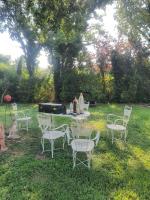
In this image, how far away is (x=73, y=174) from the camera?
187 inches

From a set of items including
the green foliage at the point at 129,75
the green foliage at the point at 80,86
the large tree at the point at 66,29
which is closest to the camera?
the large tree at the point at 66,29

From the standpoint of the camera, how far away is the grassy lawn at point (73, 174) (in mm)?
4059

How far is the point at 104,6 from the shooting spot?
862 centimetres

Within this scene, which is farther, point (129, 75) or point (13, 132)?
point (129, 75)

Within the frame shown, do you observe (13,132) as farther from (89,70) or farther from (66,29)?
(89,70)

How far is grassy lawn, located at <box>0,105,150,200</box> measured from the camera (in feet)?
13.3

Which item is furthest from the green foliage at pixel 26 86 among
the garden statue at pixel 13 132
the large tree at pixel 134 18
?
the garden statue at pixel 13 132

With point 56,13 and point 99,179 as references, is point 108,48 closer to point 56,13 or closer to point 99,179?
point 56,13

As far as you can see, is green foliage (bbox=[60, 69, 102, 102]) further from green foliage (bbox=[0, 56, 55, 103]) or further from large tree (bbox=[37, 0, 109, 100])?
green foliage (bbox=[0, 56, 55, 103])

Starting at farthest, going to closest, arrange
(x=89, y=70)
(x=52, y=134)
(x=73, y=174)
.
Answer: (x=89, y=70) < (x=52, y=134) < (x=73, y=174)

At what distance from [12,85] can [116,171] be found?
1135 cm

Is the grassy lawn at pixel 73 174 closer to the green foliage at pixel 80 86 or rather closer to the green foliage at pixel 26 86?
the green foliage at pixel 80 86

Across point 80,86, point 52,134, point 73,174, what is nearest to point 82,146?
point 73,174

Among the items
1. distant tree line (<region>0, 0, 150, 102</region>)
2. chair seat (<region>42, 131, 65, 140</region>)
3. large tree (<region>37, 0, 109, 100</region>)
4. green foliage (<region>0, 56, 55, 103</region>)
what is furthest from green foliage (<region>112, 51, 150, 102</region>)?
chair seat (<region>42, 131, 65, 140</region>)
